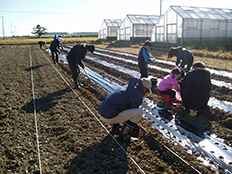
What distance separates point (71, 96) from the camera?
21.0 ft

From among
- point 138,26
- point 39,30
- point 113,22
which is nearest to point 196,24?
point 138,26

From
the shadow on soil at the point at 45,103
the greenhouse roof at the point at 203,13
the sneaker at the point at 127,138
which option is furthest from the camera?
the greenhouse roof at the point at 203,13

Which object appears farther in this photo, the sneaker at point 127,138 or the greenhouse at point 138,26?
the greenhouse at point 138,26

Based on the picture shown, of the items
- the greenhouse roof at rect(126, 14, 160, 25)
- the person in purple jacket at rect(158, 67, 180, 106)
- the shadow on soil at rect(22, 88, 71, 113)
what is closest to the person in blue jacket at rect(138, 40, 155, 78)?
the person in purple jacket at rect(158, 67, 180, 106)

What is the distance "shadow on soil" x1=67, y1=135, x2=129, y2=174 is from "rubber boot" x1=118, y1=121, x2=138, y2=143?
0.11m

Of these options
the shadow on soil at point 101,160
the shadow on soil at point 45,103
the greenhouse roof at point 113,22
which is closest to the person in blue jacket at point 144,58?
the shadow on soil at point 45,103

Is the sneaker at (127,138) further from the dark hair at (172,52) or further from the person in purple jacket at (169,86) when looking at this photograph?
the dark hair at (172,52)

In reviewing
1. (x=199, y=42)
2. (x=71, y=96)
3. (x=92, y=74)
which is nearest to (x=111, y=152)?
(x=71, y=96)

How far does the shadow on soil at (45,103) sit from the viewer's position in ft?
17.9

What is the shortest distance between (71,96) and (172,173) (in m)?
4.22

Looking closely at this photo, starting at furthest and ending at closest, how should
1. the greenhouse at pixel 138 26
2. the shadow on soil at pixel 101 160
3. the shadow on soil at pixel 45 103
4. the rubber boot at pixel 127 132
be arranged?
the greenhouse at pixel 138 26 → the shadow on soil at pixel 45 103 → the rubber boot at pixel 127 132 → the shadow on soil at pixel 101 160

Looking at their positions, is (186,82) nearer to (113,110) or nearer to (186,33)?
(113,110)

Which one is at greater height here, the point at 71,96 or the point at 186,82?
the point at 186,82

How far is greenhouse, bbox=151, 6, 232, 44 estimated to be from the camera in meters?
19.2
